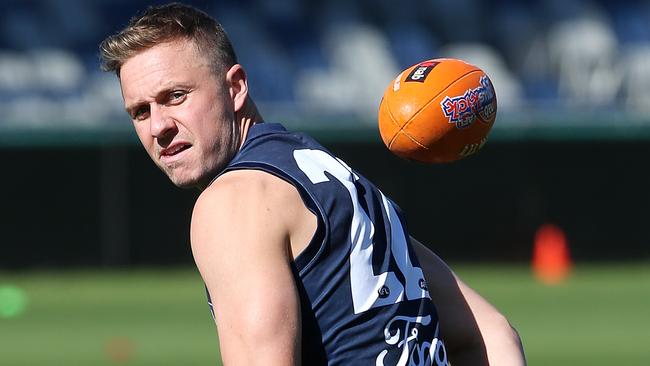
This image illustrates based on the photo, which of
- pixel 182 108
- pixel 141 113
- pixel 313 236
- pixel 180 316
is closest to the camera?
pixel 313 236

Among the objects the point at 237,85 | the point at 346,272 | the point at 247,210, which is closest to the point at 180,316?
the point at 237,85

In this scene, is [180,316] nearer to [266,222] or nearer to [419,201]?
[419,201]

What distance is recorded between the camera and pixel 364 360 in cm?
321

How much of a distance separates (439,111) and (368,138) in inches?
655

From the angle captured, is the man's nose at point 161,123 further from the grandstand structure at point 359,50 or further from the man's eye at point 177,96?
the grandstand structure at point 359,50

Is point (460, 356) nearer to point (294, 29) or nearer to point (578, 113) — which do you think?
point (578, 113)

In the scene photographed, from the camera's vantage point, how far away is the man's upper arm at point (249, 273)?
2910 mm

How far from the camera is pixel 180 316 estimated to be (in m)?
14.7

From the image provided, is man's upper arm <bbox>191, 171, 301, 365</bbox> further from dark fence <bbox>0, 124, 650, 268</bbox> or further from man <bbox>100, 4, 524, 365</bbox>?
dark fence <bbox>0, 124, 650, 268</bbox>

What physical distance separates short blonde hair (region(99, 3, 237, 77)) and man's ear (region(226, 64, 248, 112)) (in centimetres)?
2

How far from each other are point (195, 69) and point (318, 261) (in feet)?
1.86

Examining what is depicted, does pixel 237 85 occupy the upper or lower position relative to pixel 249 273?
upper

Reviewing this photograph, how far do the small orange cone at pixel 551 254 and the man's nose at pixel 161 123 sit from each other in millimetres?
16419

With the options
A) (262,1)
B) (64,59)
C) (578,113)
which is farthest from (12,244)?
(578,113)
